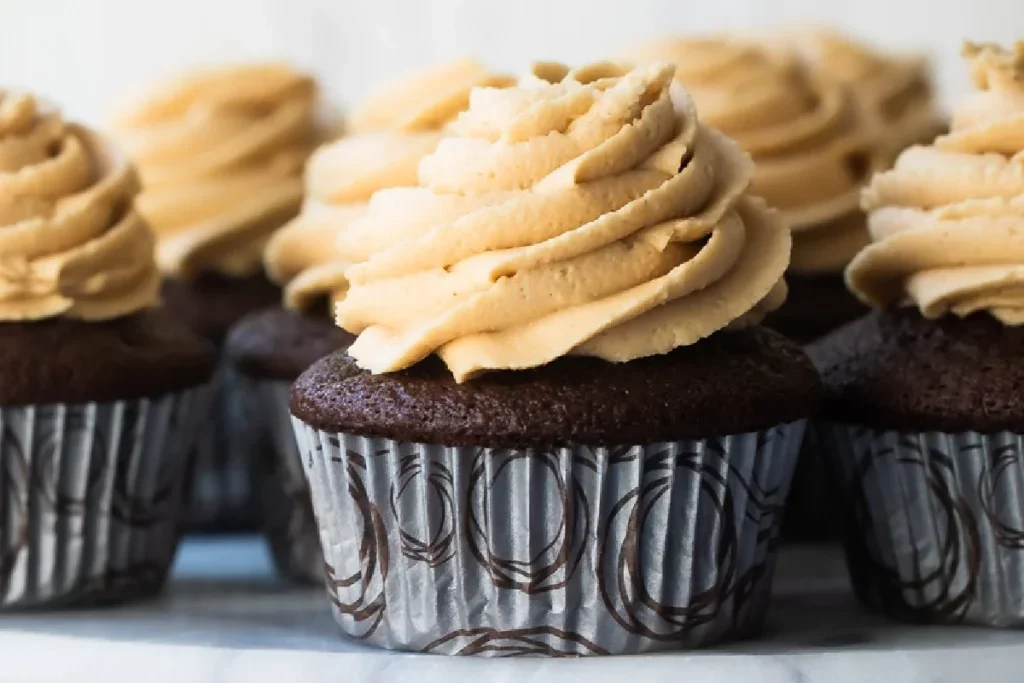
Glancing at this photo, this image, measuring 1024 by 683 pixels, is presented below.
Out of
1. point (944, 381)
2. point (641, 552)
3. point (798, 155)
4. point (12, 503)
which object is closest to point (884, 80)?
point (798, 155)

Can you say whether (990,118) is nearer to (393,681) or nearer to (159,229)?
(393,681)

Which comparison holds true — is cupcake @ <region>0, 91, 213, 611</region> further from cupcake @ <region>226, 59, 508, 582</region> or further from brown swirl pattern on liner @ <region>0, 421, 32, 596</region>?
cupcake @ <region>226, 59, 508, 582</region>

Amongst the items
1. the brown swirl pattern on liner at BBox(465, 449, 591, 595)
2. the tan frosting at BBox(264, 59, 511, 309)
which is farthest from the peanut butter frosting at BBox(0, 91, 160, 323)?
the brown swirl pattern on liner at BBox(465, 449, 591, 595)

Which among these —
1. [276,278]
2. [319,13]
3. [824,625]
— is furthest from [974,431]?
[319,13]

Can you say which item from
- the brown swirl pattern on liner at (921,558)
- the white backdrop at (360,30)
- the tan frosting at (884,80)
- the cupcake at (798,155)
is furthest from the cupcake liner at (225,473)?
the white backdrop at (360,30)

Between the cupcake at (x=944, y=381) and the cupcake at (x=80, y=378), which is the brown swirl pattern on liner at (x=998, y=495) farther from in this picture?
the cupcake at (x=80, y=378)

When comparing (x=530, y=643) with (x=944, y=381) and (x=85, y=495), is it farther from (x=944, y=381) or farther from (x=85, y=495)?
(x=85, y=495)
